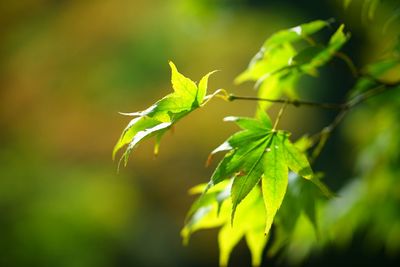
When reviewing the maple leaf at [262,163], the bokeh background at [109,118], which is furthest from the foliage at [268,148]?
the bokeh background at [109,118]

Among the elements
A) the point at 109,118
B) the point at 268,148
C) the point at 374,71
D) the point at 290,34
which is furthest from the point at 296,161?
the point at 109,118

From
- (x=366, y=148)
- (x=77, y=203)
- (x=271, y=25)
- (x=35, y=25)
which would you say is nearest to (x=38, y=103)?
(x=35, y=25)

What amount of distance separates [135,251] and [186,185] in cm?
90

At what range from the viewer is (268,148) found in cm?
70

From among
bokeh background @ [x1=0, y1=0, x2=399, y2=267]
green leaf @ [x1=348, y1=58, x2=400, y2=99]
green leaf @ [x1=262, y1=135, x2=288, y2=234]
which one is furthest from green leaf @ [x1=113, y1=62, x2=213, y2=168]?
bokeh background @ [x1=0, y1=0, x2=399, y2=267]

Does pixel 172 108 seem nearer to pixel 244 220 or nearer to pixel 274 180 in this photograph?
pixel 274 180

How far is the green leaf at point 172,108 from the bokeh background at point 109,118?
3013mm

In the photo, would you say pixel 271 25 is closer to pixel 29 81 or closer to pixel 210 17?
pixel 210 17

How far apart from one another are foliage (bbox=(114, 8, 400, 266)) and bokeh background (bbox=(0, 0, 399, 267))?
8.88 ft

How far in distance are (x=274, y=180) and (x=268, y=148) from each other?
0.07 meters

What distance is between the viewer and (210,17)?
3867 mm

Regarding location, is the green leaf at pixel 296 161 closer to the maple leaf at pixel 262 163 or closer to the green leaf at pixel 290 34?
the maple leaf at pixel 262 163

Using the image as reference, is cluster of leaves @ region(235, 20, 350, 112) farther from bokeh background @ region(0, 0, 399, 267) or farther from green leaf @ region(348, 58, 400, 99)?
bokeh background @ region(0, 0, 399, 267)

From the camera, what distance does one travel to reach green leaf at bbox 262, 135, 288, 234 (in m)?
0.62
